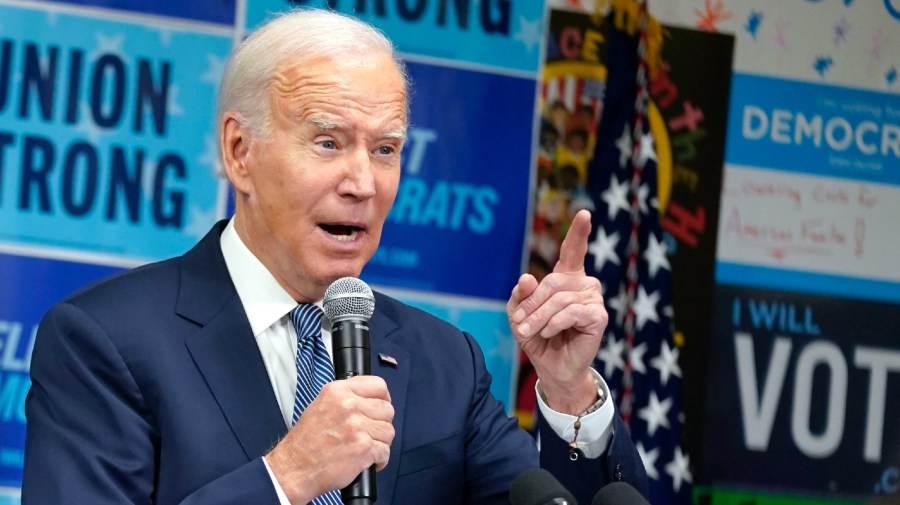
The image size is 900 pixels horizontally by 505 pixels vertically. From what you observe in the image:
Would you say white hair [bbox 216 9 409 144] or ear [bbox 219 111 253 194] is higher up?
white hair [bbox 216 9 409 144]

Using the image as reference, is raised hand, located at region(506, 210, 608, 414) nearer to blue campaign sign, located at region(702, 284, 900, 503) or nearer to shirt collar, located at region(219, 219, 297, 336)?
shirt collar, located at region(219, 219, 297, 336)

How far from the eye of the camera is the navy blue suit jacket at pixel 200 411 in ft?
7.18

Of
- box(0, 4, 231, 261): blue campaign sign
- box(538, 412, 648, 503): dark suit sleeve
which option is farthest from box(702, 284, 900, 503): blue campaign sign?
box(538, 412, 648, 503): dark suit sleeve

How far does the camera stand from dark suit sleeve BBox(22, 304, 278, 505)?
2146 mm

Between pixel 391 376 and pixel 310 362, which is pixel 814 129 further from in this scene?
pixel 310 362

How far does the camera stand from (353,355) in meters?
1.98

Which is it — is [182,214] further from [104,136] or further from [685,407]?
[685,407]

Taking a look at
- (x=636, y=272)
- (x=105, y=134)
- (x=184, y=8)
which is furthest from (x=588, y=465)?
(x=184, y=8)

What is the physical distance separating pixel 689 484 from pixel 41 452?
9.08 feet

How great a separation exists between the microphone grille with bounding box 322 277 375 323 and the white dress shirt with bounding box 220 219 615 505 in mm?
368

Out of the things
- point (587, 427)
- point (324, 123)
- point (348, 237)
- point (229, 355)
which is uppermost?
point (324, 123)

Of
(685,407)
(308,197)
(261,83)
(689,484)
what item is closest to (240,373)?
(308,197)

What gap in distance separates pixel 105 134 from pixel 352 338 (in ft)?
8.20

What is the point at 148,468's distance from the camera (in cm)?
223
